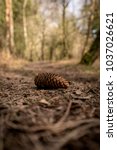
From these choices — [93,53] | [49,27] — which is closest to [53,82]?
[93,53]

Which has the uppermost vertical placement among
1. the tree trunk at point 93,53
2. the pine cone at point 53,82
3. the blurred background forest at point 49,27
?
the blurred background forest at point 49,27

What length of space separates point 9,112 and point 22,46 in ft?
68.4

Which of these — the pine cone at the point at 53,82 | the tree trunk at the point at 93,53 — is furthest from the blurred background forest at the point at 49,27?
the pine cone at the point at 53,82

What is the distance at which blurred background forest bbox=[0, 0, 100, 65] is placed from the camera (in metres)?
12.7

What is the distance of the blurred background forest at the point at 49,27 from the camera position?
1268 centimetres

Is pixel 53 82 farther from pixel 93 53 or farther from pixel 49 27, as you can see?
pixel 49 27

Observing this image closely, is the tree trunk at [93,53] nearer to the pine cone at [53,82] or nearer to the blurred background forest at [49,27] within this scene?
the blurred background forest at [49,27]

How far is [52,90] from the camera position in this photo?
3336 mm

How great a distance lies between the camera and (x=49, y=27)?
93.8 feet

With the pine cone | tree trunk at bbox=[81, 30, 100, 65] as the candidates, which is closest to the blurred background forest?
tree trunk at bbox=[81, 30, 100, 65]

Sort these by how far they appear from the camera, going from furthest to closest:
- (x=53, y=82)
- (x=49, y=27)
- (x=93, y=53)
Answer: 1. (x=49, y=27)
2. (x=93, y=53)
3. (x=53, y=82)

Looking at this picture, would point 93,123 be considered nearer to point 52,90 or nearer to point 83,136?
point 83,136

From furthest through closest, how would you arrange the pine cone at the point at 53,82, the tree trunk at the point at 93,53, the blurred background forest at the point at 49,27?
the blurred background forest at the point at 49,27, the tree trunk at the point at 93,53, the pine cone at the point at 53,82

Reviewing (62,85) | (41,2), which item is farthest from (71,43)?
(62,85)
